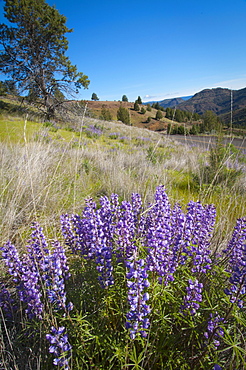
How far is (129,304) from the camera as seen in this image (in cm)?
124

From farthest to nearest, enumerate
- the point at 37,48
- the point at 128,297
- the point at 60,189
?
the point at 37,48 < the point at 60,189 < the point at 128,297

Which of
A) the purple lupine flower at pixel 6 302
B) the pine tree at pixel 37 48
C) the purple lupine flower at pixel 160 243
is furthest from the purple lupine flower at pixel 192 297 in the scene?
the pine tree at pixel 37 48

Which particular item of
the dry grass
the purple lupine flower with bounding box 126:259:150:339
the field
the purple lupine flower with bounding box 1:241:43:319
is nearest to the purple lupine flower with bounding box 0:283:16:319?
the field

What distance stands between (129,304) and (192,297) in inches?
15.6

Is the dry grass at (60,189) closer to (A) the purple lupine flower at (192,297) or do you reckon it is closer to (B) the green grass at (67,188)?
(B) the green grass at (67,188)

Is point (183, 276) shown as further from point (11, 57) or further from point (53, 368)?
point (11, 57)

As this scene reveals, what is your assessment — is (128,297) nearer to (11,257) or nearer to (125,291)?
(125,291)

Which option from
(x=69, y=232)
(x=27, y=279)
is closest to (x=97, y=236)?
(x=69, y=232)

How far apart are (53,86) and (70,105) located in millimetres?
2725

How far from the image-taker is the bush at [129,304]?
1123 mm

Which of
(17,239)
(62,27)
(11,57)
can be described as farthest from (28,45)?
(17,239)

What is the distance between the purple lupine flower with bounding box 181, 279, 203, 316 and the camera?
1.13 meters

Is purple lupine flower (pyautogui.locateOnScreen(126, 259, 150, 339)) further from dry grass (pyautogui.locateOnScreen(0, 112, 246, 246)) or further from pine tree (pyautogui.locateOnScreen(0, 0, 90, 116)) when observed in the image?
pine tree (pyautogui.locateOnScreen(0, 0, 90, 116))

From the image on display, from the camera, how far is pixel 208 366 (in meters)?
1.18
